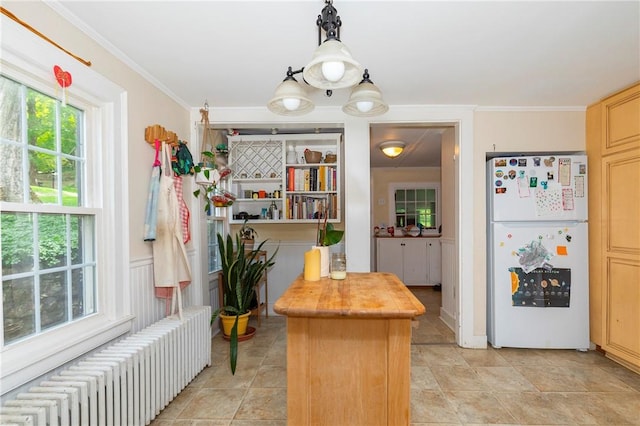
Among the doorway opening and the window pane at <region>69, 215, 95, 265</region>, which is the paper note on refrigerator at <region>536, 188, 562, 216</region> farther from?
the window pane at <region>69, 215, 95, 265</region>

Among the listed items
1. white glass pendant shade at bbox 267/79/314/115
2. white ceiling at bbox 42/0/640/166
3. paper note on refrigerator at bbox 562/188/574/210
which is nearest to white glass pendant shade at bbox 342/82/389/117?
white glass pendant shade at bbox 267/79/314/115

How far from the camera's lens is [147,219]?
2217mm

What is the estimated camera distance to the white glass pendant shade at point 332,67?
1.24 m

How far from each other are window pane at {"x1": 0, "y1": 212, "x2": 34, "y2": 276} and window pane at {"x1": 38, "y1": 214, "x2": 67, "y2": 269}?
6 cm

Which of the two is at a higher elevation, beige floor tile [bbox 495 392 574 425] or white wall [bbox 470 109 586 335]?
white wall [bbox 470 109 586 335]

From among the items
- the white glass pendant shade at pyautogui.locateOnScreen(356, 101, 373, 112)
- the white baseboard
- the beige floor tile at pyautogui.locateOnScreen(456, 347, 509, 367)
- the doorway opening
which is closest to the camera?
the white glass pendant shade at pyautogui.locateOnScreen(356, 101, 373, 112)

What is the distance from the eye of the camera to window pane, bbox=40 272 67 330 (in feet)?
5.21

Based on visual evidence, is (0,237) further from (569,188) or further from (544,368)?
(569,188)

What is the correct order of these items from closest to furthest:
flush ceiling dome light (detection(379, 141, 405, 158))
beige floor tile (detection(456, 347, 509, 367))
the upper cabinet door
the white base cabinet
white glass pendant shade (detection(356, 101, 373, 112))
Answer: white glass pendant shade (detection(356, 101, 373, 112))
the upper cabinet door
beige floor tile (detection(456, 347, 509, 367))
flush ceiling dome light (detection(379, 141, 405, 158))
the white base cabinet

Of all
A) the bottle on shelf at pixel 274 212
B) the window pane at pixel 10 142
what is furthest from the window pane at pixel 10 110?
the bottle on shelf at pixel 274 212

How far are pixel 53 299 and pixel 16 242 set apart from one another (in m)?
0.37

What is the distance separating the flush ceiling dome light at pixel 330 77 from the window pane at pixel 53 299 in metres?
1.44

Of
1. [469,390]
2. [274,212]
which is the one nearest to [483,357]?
[469,390]

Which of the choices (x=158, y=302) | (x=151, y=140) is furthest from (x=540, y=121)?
(x=158, y=302)
